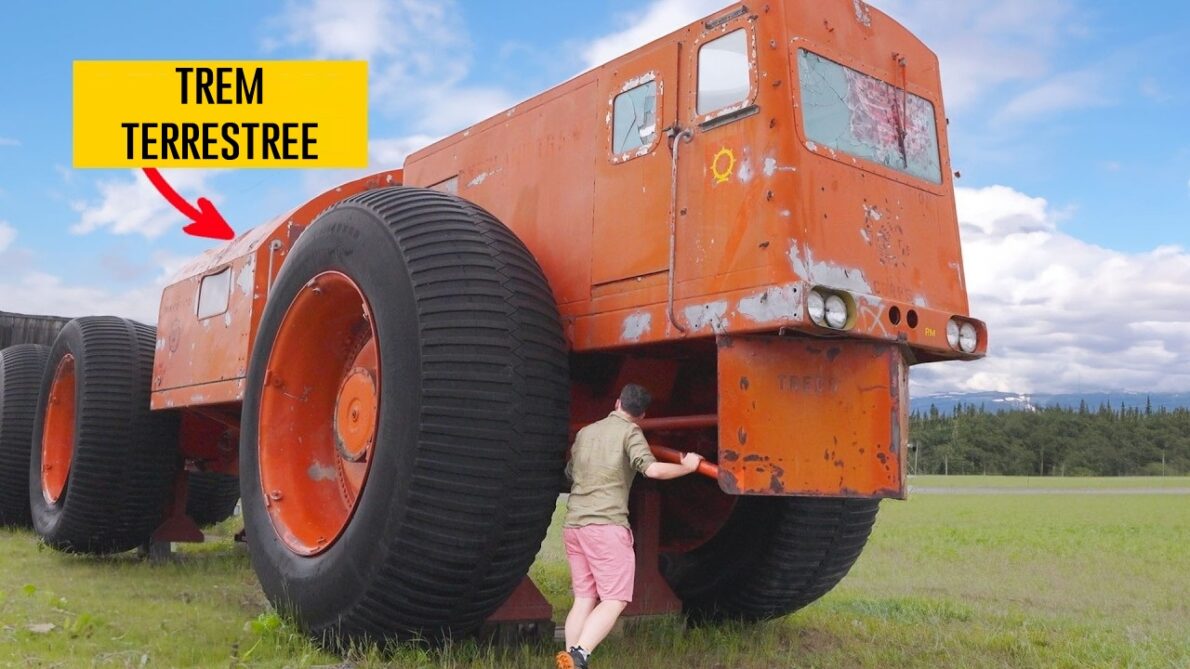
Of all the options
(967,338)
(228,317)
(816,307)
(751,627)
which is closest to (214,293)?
(228,317)

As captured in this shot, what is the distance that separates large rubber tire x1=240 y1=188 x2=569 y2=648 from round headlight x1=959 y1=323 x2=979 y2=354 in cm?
167

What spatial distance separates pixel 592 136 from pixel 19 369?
7.94m

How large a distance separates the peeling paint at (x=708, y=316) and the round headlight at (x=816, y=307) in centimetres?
34

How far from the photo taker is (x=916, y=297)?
4566 millimetres

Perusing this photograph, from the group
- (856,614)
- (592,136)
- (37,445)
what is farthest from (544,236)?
(37,445)

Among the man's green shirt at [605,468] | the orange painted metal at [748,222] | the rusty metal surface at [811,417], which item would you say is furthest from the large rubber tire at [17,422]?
the rusty metal surface at [811,417]

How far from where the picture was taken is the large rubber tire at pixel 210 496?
11969 mm

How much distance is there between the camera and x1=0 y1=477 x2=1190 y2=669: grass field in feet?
16.9

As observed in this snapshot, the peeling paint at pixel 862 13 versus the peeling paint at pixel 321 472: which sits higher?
the peeling paint at pixel 862 13

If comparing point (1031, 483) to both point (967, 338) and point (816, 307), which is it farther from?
point (816, 307)

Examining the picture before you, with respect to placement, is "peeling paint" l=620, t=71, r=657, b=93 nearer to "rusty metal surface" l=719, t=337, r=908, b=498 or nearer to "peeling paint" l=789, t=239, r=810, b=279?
"peeling paint" l=789, t=239, r=810, b=279

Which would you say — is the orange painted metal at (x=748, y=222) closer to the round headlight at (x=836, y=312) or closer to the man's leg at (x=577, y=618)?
the round headlight at (x=836, y=312)

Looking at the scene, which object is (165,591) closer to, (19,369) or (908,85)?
(19,369)

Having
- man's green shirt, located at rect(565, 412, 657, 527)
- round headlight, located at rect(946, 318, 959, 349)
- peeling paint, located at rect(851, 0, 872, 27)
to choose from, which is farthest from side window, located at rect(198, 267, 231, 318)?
round headlight, located at rect(946, 318, 959, 349)
